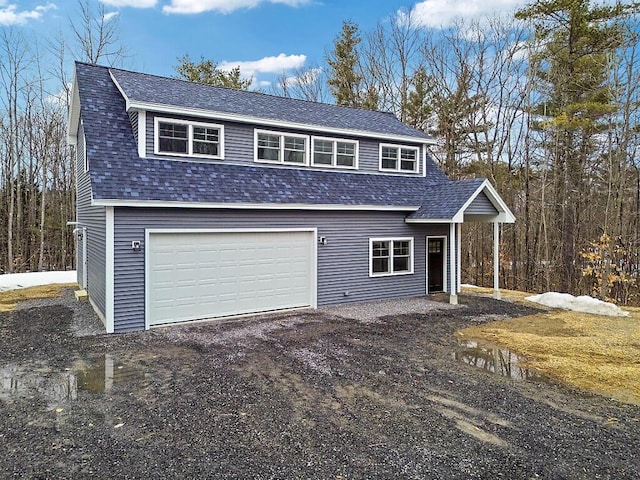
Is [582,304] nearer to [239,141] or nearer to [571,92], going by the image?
[571,92]

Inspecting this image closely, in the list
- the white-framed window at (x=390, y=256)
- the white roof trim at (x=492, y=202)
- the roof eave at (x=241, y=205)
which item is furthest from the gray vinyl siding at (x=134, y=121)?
the white roof trim at (x=492, y=202)

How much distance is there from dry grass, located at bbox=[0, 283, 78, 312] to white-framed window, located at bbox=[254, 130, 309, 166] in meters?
7.39

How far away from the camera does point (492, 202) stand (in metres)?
11.6

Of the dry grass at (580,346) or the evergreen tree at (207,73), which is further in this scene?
the evergreen tree at (207,73)

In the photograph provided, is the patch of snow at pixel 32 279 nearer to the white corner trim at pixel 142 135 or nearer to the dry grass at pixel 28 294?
the dry grass at pixel 28 294

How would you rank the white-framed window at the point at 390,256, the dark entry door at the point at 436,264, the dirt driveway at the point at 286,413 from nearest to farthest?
the dirt driveway at the point at 286,413 < the white-framed window at the point at 390,256 < the dark entry door at the point at 436,264

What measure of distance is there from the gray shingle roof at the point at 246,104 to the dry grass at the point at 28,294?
6439 millimetres

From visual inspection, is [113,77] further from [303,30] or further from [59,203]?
[303,30]

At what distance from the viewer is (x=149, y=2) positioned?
57.1 feet

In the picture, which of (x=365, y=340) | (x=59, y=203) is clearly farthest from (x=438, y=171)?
(x=59, y=203)

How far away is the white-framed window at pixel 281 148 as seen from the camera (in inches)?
416

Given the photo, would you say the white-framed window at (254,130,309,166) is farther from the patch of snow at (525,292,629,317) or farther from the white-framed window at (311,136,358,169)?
the patch of snow at (525,292,629,317)

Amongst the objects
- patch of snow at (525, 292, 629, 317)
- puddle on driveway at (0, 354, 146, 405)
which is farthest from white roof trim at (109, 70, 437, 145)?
patch of snow at (525, 292, 629, 317)

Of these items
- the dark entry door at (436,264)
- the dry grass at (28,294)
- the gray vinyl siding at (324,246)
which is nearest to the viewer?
the gray vinyl siding at (324,246)
